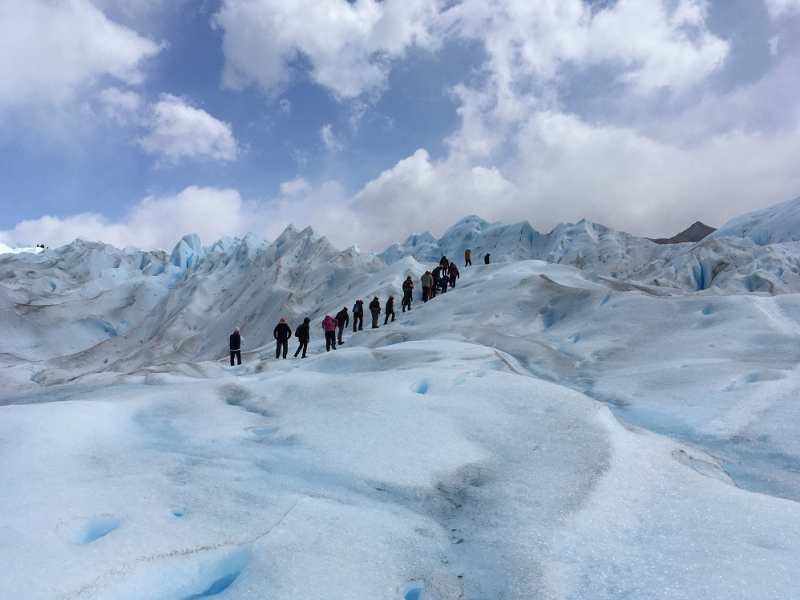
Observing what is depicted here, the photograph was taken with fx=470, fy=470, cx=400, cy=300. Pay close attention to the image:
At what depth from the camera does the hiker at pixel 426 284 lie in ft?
66.6

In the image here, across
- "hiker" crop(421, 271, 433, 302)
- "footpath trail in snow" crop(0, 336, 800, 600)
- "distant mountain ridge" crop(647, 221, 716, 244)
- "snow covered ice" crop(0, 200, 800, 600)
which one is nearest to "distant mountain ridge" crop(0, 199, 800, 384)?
"hiker" crop(421, 271, 433, 302)

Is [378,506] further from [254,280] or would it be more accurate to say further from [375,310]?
[254,280]

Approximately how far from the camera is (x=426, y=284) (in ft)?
67.1

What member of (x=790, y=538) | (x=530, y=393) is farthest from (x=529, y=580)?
(x=530, y=393)

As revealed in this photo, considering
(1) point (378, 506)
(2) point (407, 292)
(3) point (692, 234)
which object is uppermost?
(3) point (692, 234)

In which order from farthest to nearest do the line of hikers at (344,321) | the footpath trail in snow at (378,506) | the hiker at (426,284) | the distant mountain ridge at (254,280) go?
the distant mountain ridge at (254,280) < the hiker at (426,284) < the line of hikers at (344,321) < the footpath trail in snow at (378,506)

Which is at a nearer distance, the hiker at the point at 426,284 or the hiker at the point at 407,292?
the hiker at the point at 407,292

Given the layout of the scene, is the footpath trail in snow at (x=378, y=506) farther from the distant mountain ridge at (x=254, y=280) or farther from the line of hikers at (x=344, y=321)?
the distant mountain ridge at (x=254, y=280)

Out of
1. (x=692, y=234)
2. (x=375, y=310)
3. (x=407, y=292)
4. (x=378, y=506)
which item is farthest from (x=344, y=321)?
(x=692, y=234)

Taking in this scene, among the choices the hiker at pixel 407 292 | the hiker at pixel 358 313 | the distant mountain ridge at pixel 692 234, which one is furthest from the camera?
the distant mountain ridge at pixel 692 234

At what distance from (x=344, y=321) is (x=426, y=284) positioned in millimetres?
4226

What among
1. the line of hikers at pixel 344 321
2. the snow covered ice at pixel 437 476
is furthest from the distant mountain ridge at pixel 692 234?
the snow covered ice at pixel 437 476

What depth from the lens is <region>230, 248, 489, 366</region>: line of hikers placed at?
15.3 metres

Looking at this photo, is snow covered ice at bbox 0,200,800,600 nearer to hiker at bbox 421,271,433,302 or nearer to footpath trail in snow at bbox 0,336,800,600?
footpath trail in snow at bbox 0,336,800,600
